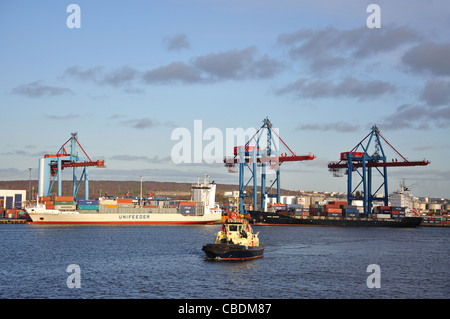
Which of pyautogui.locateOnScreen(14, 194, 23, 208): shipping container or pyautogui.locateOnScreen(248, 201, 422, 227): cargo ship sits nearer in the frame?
pyautogui.locateOnScreen(248, 201, 422, 227): cargo ship

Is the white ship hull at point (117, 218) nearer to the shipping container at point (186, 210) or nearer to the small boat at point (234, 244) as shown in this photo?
the shipping container at point (186, 210)

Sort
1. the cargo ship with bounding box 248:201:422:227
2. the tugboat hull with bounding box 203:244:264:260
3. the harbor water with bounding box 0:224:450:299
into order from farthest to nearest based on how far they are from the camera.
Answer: the cargo ship with bounding box 248:201:422:227, the tugboat hull with bounding box 203:244:264:260, the harbor water with bounding box 0:224:450:299

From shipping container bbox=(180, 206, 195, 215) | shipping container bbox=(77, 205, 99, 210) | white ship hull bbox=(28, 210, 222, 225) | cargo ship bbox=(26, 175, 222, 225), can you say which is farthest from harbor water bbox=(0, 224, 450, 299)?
shipping container bbox=(180, 206, 195, 215)

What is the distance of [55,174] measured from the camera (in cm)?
12769

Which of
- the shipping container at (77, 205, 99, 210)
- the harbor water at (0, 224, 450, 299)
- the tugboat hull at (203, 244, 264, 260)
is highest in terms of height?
the shipping container at (77, 205, 99, 210)

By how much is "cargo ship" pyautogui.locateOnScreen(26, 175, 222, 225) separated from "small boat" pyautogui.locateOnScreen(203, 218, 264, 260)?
75.9 metres

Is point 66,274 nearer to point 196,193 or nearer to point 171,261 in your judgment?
point 171,261

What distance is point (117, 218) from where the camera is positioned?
11912cm

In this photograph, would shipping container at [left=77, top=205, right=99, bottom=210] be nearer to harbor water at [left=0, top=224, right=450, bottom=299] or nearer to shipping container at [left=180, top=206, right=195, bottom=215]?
shipping container at [left=180, top=206, right=195, bottom=215]

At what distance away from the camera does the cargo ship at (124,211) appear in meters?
112

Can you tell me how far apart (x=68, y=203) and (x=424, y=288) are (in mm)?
93889

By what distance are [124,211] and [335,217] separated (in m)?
50.0

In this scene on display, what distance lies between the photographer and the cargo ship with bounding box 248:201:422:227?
12169cm
